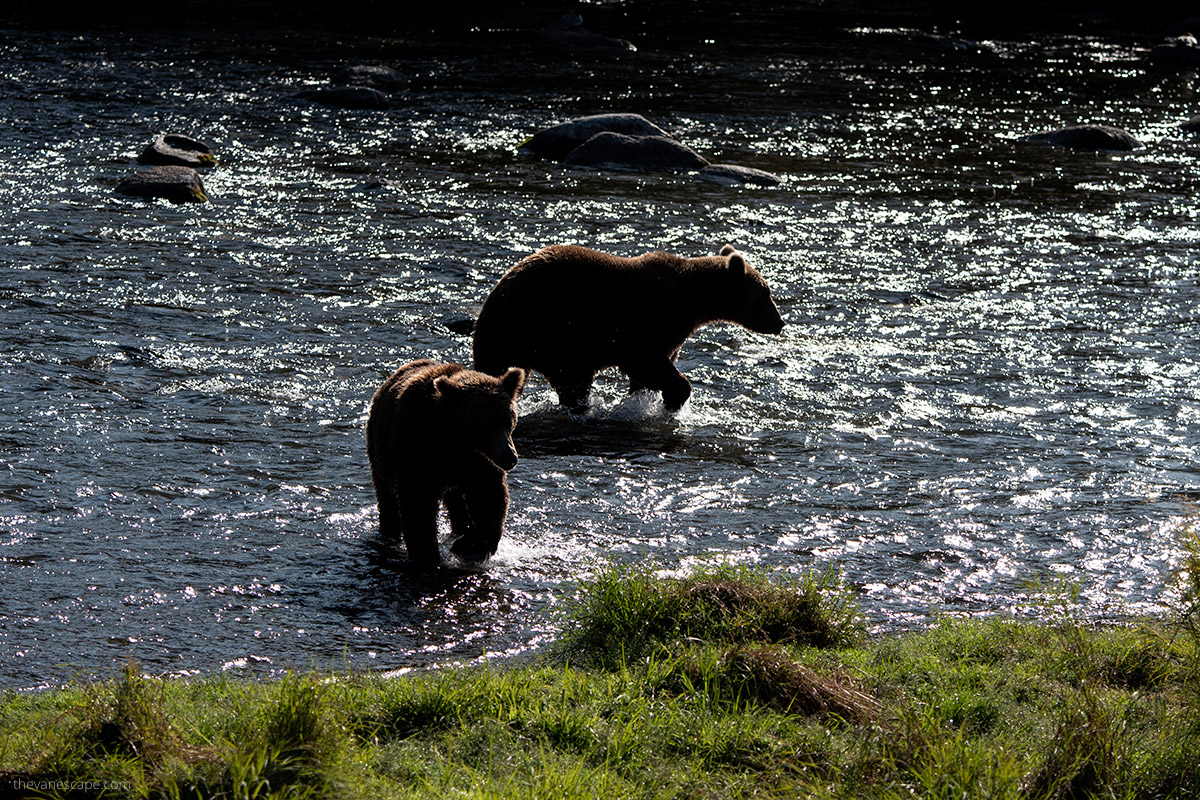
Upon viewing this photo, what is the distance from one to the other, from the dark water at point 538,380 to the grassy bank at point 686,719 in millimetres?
588

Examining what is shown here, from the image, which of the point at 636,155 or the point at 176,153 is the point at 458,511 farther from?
the point at 636,155

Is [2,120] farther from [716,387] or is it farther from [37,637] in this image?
[37,637]

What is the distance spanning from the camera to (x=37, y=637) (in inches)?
270

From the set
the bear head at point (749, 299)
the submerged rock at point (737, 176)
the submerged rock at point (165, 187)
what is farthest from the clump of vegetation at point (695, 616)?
the submerged rock at point (737, 176)

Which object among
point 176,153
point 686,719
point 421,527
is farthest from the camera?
point 176,153

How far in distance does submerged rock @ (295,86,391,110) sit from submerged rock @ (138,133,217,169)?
4613mm

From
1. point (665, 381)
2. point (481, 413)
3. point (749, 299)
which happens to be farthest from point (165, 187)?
point (481, 413)

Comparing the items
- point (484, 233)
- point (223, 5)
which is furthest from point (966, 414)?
point (223, 5)

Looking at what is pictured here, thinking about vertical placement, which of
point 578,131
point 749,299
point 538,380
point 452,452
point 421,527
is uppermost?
point 578,131

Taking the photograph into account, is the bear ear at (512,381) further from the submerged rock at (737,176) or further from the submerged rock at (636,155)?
the submerged rock at (636,155)

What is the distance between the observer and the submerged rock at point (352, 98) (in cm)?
2419

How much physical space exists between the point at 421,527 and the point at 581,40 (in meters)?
27.0

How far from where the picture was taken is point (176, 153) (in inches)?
746

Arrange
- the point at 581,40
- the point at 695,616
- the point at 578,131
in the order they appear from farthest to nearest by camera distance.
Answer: the point at 581,40 → the point at 578,131 → the point at 695,616
